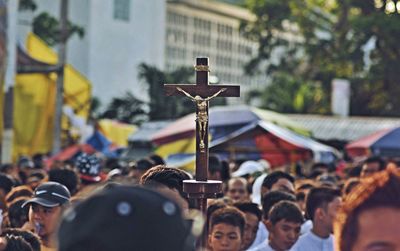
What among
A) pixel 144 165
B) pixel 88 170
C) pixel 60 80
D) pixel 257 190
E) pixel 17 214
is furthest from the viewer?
pixel 60 80

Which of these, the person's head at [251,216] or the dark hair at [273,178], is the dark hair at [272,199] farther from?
the dark hair at [273,178]

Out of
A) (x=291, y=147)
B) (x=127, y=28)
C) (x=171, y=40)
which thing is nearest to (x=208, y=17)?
(x=171, y=40)

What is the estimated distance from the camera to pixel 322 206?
9.34 metres

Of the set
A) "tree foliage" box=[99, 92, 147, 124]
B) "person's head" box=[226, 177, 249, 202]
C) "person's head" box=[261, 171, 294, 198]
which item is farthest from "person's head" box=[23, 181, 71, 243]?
"tree foliage" box=[99, 92, 147, 124]

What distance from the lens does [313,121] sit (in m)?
48.1

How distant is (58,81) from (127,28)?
125 ft

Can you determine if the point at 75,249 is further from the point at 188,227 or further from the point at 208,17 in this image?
the point at 208,17

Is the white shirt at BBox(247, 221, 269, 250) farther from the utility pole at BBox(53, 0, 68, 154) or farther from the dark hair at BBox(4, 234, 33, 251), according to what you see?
the utility pole at BBox(53, 0, 68, 154)

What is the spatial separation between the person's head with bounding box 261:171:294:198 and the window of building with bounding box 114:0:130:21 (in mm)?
56859

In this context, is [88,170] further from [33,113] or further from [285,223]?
[33,113]

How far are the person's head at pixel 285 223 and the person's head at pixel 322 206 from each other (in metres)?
0.13

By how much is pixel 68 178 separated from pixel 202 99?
14.2ft

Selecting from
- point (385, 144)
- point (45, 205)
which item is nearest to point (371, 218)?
point (45, 205)

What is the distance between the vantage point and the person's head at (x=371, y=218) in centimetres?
309
